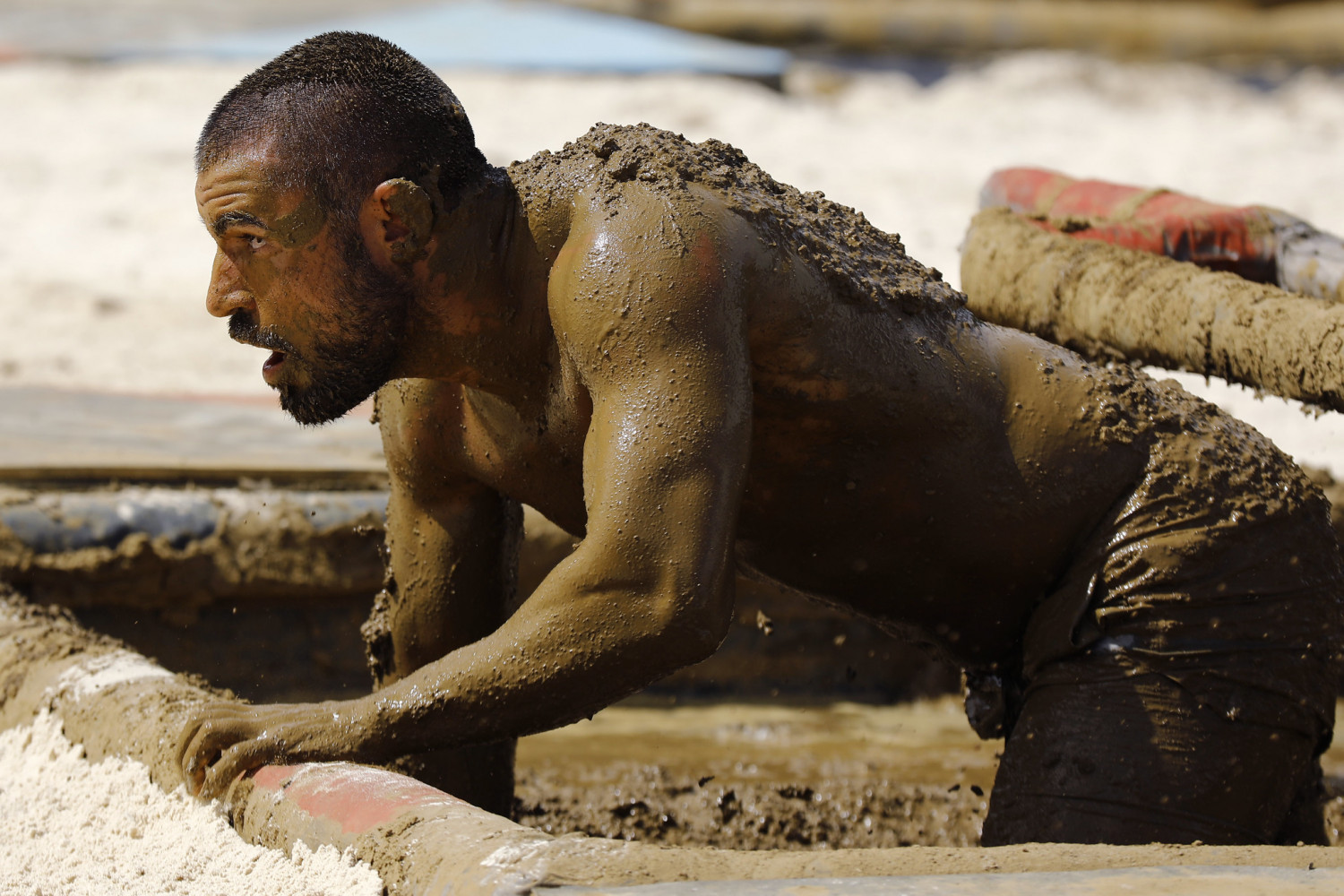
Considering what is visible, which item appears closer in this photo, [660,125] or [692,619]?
[692,619]

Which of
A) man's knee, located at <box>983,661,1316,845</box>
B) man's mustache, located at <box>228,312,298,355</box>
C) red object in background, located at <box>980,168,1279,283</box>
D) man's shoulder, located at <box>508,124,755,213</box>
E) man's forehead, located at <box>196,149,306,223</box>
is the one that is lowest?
man's knee, located at <box>983,661,1316,845</box>

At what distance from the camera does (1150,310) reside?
264 centimetres

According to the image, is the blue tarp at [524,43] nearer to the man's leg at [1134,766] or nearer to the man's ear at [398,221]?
the man's ear at [398,221]

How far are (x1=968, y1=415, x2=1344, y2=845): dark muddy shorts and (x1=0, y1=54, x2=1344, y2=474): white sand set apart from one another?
10.1ft

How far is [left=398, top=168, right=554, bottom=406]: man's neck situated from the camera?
187cm

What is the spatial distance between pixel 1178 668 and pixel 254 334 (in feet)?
4.34

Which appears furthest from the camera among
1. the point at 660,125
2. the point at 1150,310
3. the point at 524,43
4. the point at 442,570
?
the point at 524,43

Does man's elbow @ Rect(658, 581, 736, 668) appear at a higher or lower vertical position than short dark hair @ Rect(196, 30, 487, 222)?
lower

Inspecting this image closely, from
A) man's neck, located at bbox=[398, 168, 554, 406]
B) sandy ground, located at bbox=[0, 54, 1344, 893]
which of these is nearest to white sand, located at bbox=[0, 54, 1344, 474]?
sandy ground, located at bbox=[0, 54, 1344, 893]

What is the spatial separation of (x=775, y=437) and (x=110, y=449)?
95.1 inches

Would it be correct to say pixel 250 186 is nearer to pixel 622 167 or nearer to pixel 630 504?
pixel 622 167

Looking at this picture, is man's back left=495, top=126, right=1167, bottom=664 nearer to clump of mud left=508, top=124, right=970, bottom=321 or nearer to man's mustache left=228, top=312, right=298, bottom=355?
clump of mud left=508, top=124, right=970, bottom=321

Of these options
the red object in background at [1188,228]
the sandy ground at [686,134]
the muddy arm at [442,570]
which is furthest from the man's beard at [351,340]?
the sandy ground at [686,134]

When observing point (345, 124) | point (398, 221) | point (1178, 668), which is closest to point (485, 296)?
point (398, 221)
